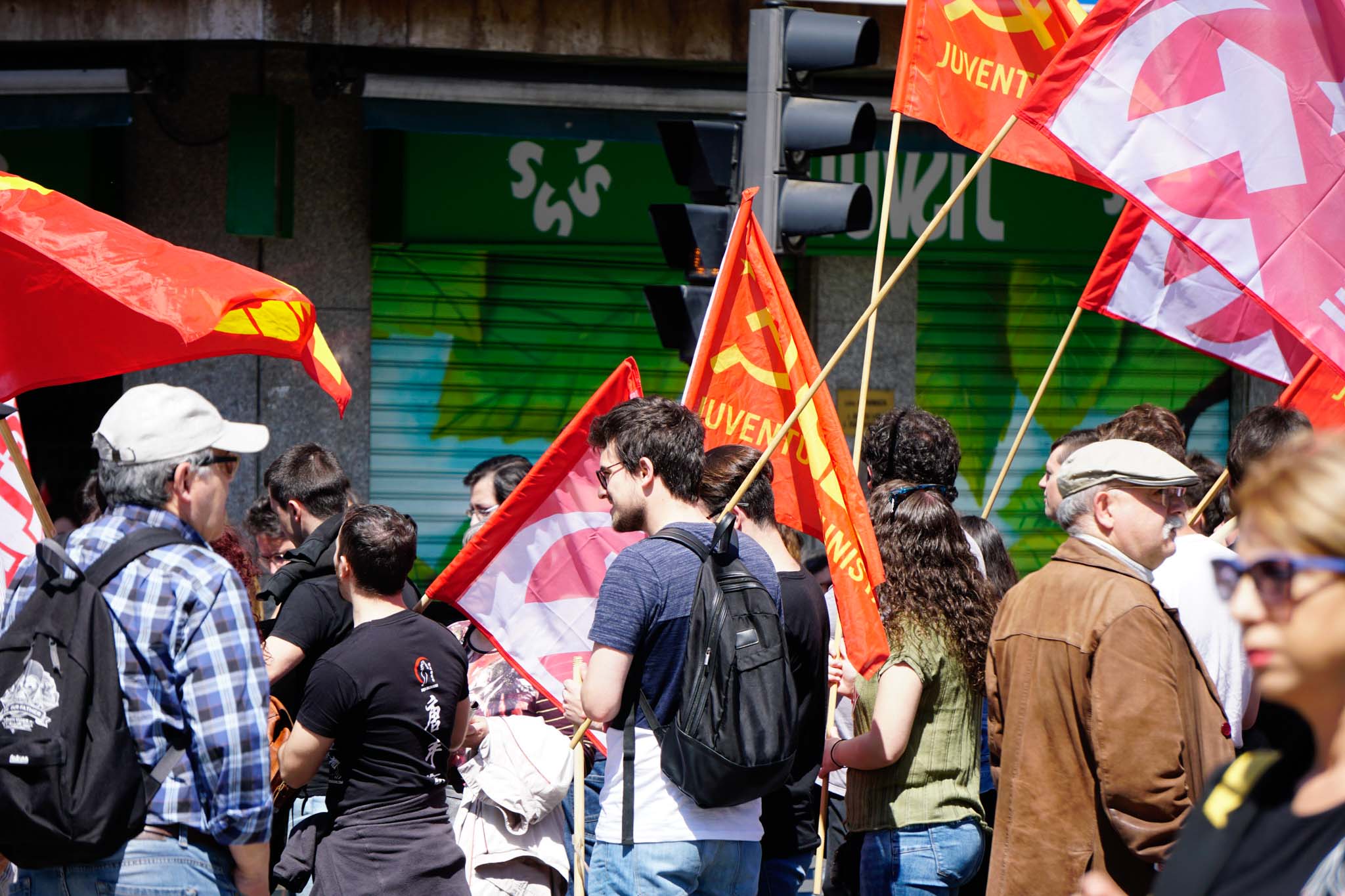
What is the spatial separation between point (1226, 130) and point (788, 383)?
61.3 inches

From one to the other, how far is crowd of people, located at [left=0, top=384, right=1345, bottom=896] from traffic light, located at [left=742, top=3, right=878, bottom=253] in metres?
1.10

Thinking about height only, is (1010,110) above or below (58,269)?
above

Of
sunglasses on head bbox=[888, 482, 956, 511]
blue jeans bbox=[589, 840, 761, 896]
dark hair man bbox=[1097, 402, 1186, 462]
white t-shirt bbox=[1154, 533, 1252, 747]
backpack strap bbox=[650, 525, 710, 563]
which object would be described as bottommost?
blue jeans bbox=[589, 840, 761, 896]

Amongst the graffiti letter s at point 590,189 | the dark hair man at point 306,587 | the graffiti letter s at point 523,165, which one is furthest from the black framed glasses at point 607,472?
the graffiti letter s at point 590,189

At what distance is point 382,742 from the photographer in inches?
161

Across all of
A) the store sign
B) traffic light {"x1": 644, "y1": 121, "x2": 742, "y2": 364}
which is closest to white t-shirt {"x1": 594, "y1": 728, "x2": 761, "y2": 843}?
traffic light {"x1": 644, "y1": 121, "x2": 742, "y2": 364}

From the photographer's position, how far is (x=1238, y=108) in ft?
14.7

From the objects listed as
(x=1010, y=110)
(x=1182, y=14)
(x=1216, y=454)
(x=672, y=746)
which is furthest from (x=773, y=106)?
(x=1216, y=454)

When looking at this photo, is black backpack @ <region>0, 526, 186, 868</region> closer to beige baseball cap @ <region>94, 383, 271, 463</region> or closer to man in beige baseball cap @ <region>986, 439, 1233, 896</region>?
beige baseball cap @ <region>94, 383, 271, 463</region>

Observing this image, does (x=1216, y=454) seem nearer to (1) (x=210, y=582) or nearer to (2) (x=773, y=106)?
(2) (x=773, y=106)

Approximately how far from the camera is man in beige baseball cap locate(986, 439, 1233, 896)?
342 centimetres

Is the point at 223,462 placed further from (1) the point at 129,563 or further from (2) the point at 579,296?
(2) the point at 579,296

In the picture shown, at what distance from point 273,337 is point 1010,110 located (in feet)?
9.19

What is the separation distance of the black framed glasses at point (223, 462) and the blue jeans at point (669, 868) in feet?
4.15
